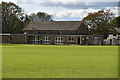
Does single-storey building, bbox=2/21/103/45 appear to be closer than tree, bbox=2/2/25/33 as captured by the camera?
Yes

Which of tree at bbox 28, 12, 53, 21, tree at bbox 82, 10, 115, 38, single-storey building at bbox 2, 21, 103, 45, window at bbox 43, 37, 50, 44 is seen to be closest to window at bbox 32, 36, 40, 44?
single-storey building at bbox 2, 21, 103, 45

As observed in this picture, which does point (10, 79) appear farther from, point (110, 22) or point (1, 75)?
point (110, 22)

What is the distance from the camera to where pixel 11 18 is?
3093 inches

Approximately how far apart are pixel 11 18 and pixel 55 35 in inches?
700

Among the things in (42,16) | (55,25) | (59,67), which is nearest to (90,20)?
(55,25)

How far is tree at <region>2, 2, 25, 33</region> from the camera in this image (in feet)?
254

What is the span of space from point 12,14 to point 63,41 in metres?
20.0

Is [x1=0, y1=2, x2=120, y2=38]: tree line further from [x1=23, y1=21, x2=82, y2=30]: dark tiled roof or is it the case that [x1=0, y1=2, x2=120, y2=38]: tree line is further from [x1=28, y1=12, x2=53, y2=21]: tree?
[x1=28, y1=12, x2=53, y2=21]: tree

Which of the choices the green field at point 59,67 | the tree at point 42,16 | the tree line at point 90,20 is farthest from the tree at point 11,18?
the green field at point 59,67

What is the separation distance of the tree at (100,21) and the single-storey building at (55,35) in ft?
26.1

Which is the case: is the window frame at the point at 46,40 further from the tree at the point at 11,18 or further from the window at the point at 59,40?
the tree at the point at 11,18

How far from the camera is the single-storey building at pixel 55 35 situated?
64062mm

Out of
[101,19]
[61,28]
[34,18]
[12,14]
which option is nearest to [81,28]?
[61,28]

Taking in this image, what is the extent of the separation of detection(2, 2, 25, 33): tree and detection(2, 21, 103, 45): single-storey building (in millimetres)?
7302
